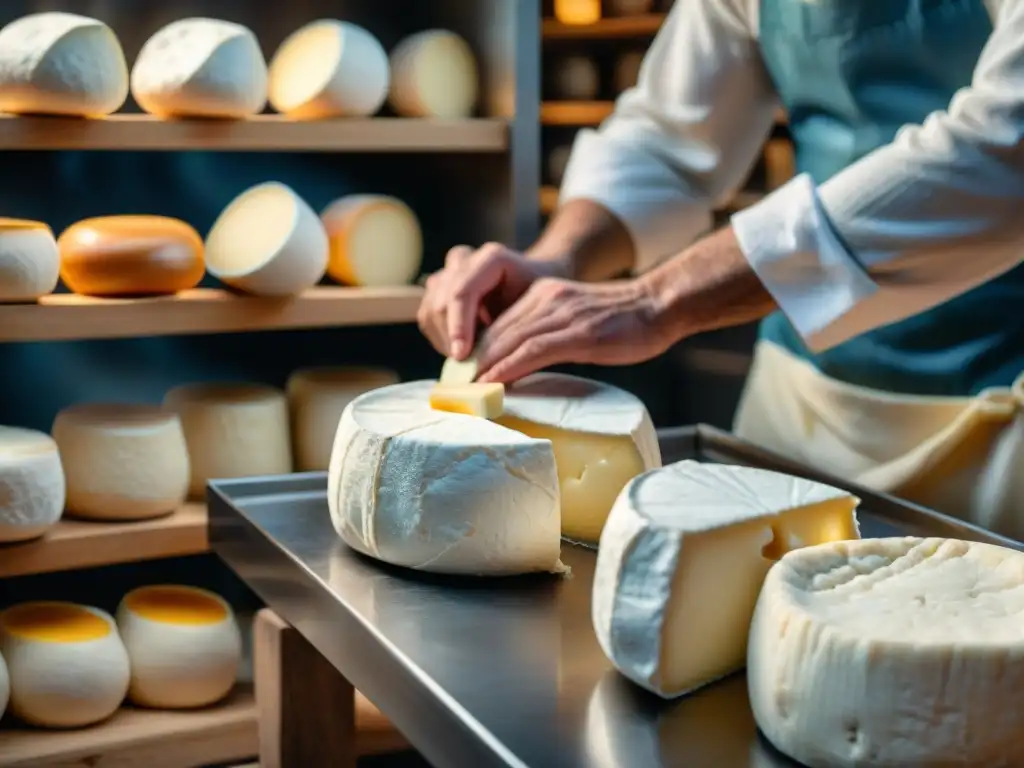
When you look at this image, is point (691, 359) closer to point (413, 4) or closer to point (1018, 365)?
point (413, 4)

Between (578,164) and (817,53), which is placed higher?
(817,53)

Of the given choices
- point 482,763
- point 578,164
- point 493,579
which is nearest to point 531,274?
point 578,164

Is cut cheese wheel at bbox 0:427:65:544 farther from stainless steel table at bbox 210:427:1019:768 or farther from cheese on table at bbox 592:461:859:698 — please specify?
cheese on table at bbox 592:461:859:698

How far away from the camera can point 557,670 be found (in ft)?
2.84

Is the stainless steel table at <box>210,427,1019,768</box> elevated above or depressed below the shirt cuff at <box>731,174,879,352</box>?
below

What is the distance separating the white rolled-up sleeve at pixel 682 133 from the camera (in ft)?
5.35

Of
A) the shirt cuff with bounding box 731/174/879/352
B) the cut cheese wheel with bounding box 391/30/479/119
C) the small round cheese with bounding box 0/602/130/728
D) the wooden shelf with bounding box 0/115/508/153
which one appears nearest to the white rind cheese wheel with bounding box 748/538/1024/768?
the shirt cuff with bounding box 731/174/879/352

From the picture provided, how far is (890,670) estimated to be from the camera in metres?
0.70

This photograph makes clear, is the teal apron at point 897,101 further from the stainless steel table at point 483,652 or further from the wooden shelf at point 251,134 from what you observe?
the wooden shelf at point 251,134

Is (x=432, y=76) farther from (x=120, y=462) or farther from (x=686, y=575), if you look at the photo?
(x=686, y=575)

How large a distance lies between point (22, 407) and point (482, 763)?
1.41 m

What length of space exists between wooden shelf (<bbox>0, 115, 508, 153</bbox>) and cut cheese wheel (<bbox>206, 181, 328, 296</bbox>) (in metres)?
0.08

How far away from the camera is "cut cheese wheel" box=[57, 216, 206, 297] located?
171 centimetres

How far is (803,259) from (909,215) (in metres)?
0.11
